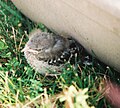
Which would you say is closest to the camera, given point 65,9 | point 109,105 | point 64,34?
point 109,105

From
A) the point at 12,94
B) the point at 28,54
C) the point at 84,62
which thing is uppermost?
the point at 84,62

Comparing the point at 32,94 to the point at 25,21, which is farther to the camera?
the point at 25,21

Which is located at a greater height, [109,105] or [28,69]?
[109,105]

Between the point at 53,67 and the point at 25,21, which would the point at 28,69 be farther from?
the point at 25,21

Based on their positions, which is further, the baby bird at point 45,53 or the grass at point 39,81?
the baby bird at point 45,53

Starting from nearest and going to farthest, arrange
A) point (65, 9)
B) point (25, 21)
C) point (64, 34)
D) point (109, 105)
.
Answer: point (109, 105) → point (65, 9) → point (64, 34) → point (25, 21)

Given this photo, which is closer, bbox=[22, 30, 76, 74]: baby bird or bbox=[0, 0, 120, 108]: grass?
bbox=[0, 0, 120, 108]: grass

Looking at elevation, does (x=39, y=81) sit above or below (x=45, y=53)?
below

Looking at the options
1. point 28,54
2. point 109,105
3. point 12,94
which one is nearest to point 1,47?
point 28,54
